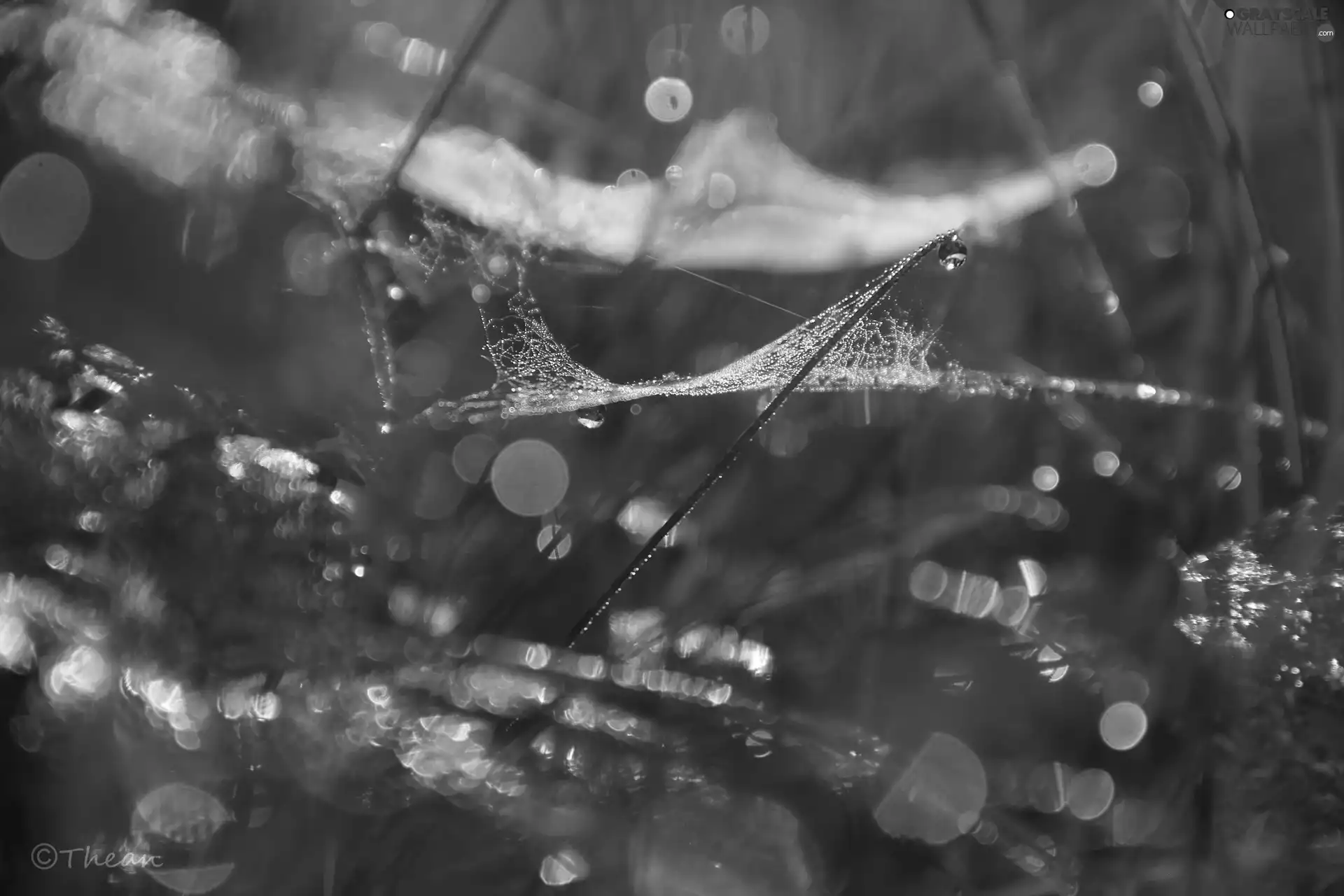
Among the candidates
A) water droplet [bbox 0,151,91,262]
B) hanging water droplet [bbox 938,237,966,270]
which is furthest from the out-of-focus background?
hanging water droplet [bbox 938,237,966,270]

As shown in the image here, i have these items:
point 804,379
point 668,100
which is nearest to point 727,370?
point 804,379

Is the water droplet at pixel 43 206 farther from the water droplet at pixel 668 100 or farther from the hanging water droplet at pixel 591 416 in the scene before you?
the water droplet at pixel 668 100

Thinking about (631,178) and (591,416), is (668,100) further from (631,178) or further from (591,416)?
(591,416)

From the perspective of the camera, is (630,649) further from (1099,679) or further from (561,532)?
(1099,679)

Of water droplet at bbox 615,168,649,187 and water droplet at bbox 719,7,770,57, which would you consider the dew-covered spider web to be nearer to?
water droplet at bbox 615,168,649,187

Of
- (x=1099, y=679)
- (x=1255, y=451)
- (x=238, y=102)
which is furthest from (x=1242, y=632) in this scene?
(x=238, y=102)

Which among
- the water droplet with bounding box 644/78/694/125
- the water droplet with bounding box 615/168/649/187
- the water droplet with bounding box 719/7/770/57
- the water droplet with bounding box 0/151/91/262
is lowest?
the water droplet with bounding box 0/151/91/262
